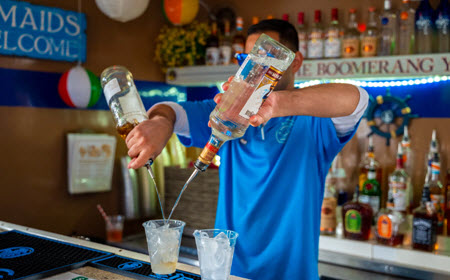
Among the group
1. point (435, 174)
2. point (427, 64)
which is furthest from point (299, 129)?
point (435, 174)

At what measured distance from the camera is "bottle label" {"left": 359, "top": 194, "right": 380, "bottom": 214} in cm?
233

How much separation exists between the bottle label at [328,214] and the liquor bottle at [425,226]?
41 cm

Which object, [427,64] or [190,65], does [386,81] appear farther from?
[190,65]

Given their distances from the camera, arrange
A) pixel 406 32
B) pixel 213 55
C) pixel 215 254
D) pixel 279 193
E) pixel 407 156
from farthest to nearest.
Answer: pixel 213 55, pixel 407 156, pixel 406 32, pixel 279 193, pixel 215 254

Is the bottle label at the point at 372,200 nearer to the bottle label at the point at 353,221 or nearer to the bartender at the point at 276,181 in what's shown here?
the bottle label at the point at 353,221

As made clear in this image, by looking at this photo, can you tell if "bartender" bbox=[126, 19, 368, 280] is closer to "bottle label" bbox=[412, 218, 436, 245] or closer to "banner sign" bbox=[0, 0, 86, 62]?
"bottle label" bbox=[412, 218, 436, 245]

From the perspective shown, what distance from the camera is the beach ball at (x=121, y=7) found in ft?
7.78

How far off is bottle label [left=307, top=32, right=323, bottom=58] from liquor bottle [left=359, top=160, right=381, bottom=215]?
2.27 feet

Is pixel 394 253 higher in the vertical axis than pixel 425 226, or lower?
lower

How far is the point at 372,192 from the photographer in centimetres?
238

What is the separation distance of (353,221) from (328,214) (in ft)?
0.51

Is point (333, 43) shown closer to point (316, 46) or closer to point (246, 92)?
point (316, 46)

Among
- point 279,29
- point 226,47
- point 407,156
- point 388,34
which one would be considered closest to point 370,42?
point 388,34

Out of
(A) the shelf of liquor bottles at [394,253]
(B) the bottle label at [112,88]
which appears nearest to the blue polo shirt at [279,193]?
(B) the bottle label at [112,88]
